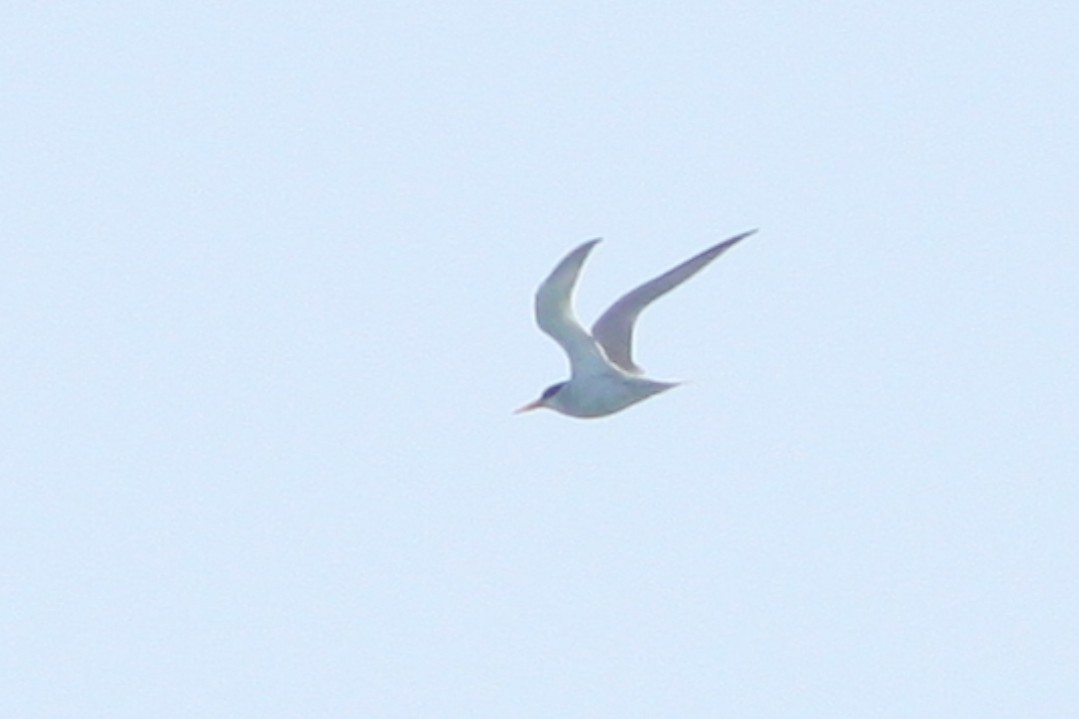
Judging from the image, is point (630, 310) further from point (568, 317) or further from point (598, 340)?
point (568, 317)

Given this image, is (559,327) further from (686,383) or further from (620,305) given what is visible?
(620,305)

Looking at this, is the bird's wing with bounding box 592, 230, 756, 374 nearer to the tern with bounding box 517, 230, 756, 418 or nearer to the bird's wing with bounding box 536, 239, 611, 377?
the tern with bounding box 517, 230, 756, 418

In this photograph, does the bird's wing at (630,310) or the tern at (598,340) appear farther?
the bird's wing at (630,310)

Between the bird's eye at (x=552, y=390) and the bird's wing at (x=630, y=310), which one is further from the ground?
the bird's wing at (x=630, y=310)

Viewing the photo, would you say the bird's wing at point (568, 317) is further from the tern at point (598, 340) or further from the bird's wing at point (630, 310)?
the bird's wing at point (630, 310)

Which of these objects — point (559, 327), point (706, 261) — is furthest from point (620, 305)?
point (559, 327)

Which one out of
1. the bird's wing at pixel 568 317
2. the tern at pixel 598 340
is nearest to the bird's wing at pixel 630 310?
the tern at pixel 598 340

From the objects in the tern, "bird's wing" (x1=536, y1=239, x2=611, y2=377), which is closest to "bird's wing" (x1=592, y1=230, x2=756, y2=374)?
the tern
